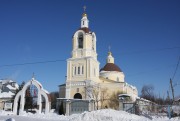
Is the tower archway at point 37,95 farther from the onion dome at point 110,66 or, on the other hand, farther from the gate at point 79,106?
the onion dome at point 110,66

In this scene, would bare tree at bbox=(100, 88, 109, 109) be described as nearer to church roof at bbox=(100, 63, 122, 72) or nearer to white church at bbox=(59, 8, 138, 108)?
white church at bbox=(59, 8, 138, 108)

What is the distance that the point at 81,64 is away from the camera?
142 ft

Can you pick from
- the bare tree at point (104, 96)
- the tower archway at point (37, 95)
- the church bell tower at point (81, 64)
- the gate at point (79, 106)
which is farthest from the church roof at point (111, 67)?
the tower archway at point (37, 95)

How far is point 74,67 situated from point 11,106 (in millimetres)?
15119

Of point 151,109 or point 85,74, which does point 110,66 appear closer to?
point 85,74

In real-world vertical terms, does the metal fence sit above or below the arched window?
below

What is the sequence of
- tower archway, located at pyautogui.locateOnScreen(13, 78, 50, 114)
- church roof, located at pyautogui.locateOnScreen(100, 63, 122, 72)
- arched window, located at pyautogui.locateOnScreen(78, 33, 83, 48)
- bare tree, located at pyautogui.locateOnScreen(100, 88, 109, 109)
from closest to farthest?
tower archway, located at pyautogui.locateOnScreen(13, 78, 50, 114)
bare tree, located at pyautogui.locateOnScreen(100, 88, 109, 109)
arched window, located at pyautogui.locateOnScreen(78, 33, 83, 48)
church roof, located at pyautogui.locateOnScreen(100, 63, 122, 72)

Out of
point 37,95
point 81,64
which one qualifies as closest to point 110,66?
point 81,64

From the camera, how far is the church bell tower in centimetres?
4209

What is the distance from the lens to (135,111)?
24266 mm

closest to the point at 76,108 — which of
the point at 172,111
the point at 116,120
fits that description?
the point at 172,111

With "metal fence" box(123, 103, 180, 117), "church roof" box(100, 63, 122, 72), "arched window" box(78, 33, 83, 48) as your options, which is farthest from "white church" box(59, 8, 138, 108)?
"metal fence" box(123, 103, 180, 117)

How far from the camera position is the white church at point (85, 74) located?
4178cm

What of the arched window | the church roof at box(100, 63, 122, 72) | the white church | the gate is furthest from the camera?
the church roof at box(100, 63, 122, 72)
